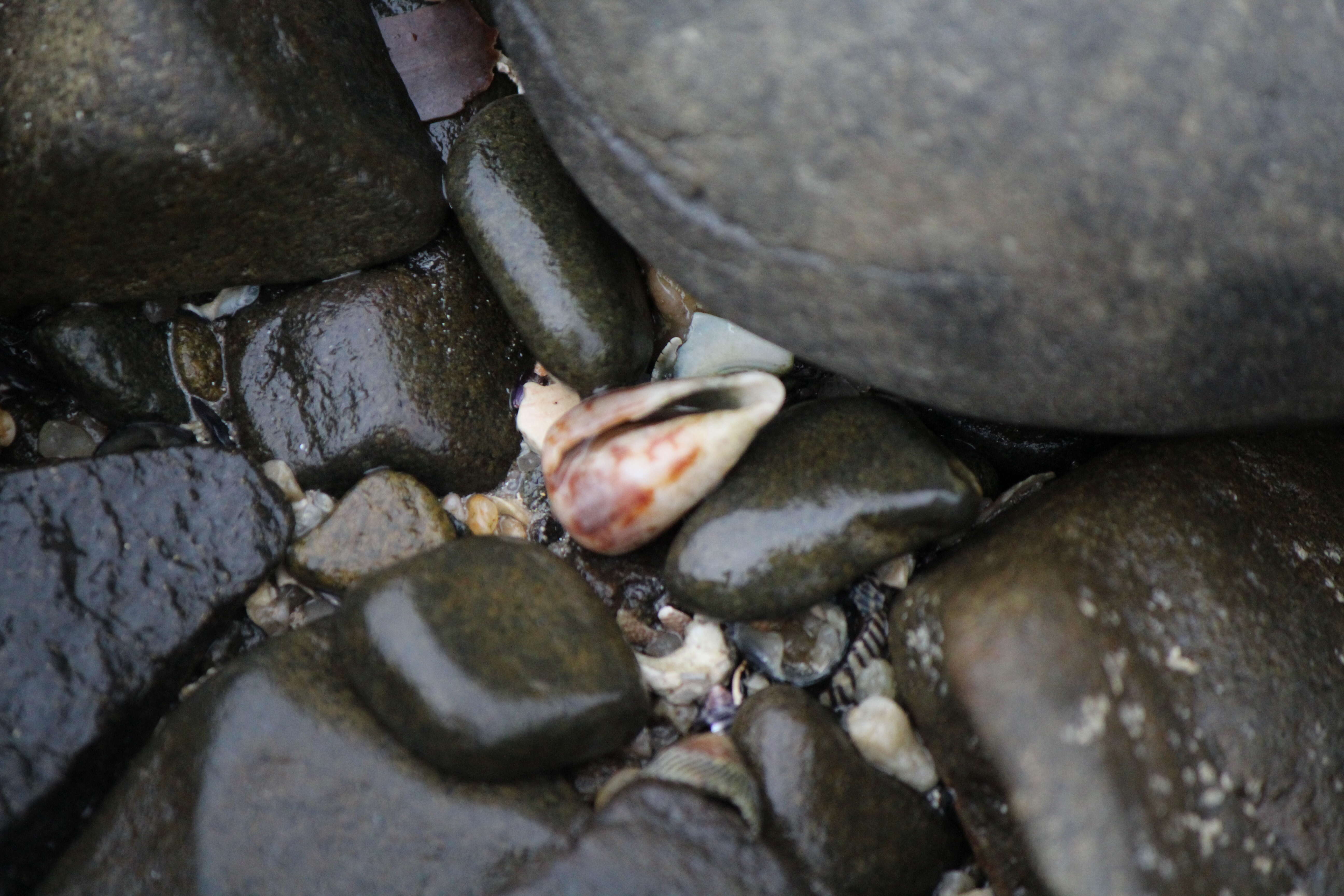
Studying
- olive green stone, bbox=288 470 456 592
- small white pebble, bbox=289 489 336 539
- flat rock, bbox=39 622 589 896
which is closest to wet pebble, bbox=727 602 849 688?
flat rock, bbox=39 622 589 896

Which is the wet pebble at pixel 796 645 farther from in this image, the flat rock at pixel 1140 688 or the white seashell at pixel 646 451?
the white seashell at pixel 646 451

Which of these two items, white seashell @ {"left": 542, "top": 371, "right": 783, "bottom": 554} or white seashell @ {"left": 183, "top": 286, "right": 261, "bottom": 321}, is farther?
white seashell @ {"left": 183, "top": 286, "right": 261, "bottom": 321}

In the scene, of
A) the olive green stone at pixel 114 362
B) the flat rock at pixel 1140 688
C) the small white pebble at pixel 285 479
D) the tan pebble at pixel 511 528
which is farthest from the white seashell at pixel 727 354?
the olive green stone at pixel 114 362

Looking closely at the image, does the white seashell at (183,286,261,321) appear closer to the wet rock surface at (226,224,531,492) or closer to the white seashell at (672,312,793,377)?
the wet rock surface at (226,224,531,492)

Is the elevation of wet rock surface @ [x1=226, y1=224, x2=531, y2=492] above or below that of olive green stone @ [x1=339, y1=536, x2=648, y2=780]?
above

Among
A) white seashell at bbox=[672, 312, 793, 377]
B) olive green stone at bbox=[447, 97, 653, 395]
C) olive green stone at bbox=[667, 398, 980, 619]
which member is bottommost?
olive green stone at bbox=[667, 398, 980, 619]

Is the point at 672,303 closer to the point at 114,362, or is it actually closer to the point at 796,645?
the point at 796,645
